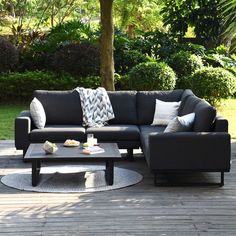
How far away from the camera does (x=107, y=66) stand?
1152cm

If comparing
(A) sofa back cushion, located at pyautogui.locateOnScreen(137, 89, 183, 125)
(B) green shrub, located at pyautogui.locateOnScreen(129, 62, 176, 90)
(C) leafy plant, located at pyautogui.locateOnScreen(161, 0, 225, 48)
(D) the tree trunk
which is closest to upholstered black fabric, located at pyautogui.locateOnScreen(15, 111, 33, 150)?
(A) sofa back cushion, located at pyautogui.locateOnScreen(137, 89, 183, 125)

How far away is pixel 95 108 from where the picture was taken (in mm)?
8359

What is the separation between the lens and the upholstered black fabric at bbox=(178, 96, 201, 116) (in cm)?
746

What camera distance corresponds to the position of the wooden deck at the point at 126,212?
4918 millimetres

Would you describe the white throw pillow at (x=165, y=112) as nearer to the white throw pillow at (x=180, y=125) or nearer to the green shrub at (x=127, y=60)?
the white throw pillow at (x=180, y=125)

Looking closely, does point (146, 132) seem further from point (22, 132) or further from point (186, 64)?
point (186, 64)

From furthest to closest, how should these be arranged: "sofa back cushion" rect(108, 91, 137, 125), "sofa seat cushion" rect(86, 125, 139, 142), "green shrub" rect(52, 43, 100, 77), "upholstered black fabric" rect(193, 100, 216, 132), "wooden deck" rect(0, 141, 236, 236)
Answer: "green shrub" rect(52, 43, 100, 77), "sofa back cushion" rect(108, 91, 137, 125), "sofa seat cushion" rect(86, 125, 139, 142), "upholstered black fabric" rect(193, 100, 216, 132), "wooden deck" rect(0, 141, 236, 236)

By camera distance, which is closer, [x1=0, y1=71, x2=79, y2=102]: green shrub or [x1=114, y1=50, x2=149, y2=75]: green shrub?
[x1=0, y1=71, x2=79, y2=102]: green shrub

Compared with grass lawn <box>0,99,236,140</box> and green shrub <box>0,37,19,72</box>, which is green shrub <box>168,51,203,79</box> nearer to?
grass lawn <box>0,99,236,140</box>

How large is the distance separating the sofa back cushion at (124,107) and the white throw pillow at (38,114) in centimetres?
104

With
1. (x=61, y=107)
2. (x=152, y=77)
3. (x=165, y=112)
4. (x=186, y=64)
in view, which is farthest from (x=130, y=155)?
(x=186, y=64)

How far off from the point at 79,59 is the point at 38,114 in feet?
18.1

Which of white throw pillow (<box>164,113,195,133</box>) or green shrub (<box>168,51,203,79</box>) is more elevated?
green shrub (<box>168,51,203,79</box>)

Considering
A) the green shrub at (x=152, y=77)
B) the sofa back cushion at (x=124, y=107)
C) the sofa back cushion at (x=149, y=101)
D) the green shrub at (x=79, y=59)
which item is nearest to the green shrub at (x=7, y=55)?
the green shrub at (x=79, y=59)
